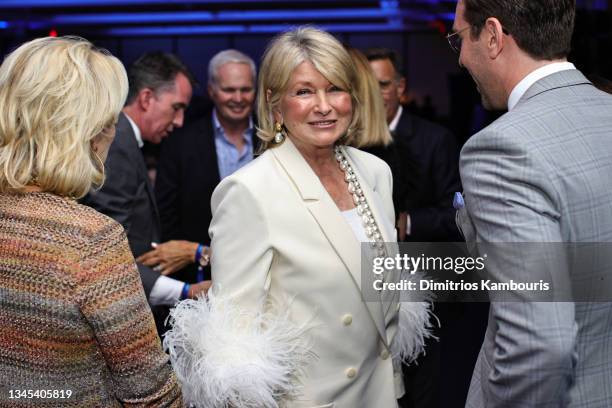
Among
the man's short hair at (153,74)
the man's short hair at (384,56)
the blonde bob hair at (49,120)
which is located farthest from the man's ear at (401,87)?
the blonde bob hair at (49,120)

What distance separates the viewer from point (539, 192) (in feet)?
5.22

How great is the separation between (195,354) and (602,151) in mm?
1213

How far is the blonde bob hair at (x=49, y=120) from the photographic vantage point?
1682 mm

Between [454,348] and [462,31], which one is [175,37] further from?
[462,31]

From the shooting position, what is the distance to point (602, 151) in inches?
65.5

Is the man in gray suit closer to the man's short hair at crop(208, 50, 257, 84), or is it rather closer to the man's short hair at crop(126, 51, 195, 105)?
the man's short hair at crop(126, 51, 195, 105)

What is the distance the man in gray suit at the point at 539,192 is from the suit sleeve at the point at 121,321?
781 mm

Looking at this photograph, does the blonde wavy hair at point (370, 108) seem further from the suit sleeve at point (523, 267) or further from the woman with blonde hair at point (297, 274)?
the suit sleeve at point (523, 267)

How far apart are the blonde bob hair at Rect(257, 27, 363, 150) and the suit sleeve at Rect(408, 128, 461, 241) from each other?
1451mm

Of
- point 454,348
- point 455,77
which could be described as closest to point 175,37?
point 455,77

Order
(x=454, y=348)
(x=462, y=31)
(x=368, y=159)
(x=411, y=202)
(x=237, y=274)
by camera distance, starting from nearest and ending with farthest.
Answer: (x=462, y=31), (x=237, y=274), (x=368, y=159), (x=411, y=202), (x=454, y=348)

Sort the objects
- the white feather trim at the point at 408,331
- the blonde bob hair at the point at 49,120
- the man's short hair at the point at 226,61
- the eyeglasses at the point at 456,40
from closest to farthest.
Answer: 1. the blonde bob hair at the point at 49,120
2. the eyeglasses at the point at 456,40
3. the white feather trim at the point at 408,331
4. the man's short hair at the point at 226,61

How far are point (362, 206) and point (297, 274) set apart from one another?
0.42 m

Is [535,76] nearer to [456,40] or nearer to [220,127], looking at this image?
[456,40]
